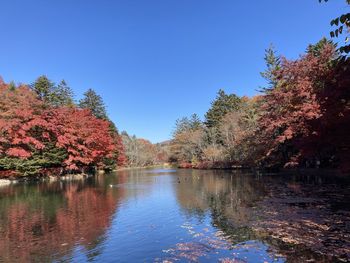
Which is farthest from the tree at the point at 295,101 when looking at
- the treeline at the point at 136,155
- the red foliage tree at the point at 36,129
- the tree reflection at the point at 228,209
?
the treeline at the point at 136,155

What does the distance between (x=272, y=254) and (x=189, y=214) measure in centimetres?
594

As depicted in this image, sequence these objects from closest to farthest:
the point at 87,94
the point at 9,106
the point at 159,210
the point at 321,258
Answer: the point at 321,258 → the point at 159,210 → the point at 9,106 → the point at 87,94

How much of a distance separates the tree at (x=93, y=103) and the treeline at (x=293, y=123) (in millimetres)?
20093

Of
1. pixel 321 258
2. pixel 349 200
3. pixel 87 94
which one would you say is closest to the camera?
pixel 321 258

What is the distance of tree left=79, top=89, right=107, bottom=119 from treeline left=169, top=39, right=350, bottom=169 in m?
20.1

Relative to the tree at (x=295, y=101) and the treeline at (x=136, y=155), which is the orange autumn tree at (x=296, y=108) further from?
the treeline at (x=136, y=155)

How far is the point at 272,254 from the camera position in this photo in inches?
303

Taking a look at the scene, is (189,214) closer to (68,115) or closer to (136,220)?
(136,220)

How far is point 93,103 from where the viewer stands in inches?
2507

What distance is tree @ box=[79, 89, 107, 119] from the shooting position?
6333 cm

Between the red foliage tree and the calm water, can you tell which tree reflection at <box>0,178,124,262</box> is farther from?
the red foliage tree

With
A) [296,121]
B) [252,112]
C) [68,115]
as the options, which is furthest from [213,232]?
[252,112]

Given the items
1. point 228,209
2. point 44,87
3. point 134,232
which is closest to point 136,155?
point 44,87

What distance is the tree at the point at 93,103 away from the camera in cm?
6333
